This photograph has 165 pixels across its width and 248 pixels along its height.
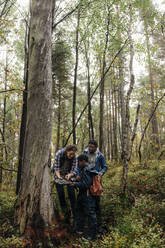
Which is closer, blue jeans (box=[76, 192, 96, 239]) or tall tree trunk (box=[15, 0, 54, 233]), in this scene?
tall tree trunk (box=[15, 0, 54, 233])

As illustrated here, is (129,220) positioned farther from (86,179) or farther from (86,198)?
(86,179)

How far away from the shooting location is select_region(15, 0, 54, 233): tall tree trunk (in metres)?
3.62

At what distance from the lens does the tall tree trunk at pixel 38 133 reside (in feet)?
11.9

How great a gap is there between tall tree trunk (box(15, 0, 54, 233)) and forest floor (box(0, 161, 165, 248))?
47 centimetres

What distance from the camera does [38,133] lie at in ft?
12.7

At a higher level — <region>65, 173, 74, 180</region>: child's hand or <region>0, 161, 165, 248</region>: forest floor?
<region>65, 173, 74, 180</region>: child's hand

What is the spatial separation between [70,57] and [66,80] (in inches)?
86.9

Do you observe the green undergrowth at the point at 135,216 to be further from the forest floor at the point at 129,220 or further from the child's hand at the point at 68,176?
the child's hand at the point at 68,176

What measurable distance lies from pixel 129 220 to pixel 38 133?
260cm

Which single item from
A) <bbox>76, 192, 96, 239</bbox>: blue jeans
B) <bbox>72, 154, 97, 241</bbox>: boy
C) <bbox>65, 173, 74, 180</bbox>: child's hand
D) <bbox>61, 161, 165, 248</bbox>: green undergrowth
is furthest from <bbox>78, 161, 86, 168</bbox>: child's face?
<bbox>61, 161, 165, 248</bbox>: green undergrowth

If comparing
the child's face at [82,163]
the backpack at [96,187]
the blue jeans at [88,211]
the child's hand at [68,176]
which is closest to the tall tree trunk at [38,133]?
the child's hand at [68,176]

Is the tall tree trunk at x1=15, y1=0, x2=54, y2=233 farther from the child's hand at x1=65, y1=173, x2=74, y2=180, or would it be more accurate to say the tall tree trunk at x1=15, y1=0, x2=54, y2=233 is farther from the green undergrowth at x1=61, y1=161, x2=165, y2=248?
the green undergrowth at x1=61, y1=161, x2=165, y2=248

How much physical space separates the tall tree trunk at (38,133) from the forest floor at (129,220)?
1.53ft

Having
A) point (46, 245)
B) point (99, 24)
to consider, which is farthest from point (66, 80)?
point (46, 245)
